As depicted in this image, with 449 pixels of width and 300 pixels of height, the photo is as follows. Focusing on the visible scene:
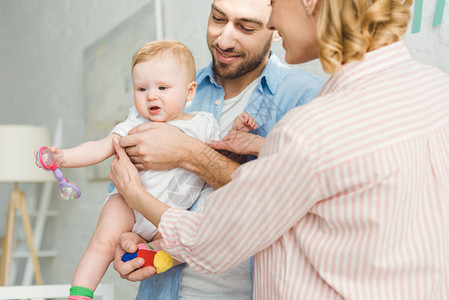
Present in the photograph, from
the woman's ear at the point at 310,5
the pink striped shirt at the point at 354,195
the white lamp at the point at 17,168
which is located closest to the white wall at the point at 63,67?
the white lamp at the point at 17,168

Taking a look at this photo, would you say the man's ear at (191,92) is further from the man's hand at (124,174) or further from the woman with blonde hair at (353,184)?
the woman with blonde hair at (353,184)

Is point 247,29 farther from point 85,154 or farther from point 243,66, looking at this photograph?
point 85,154

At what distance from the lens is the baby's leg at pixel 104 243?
1313 mm

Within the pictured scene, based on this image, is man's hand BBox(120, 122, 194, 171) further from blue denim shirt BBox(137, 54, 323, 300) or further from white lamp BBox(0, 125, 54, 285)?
white lamp BBox(0, 125, 54, 285)

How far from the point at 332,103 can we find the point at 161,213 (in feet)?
1.65

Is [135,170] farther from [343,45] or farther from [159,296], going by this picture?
[343,45]

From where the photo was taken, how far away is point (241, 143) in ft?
4.36

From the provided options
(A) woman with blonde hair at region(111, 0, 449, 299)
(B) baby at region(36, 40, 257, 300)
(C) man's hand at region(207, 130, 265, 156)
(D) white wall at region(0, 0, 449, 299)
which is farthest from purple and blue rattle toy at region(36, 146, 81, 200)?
(D) white wall at region(0, 0, 449, 299)

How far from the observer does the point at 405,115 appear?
0.80 m

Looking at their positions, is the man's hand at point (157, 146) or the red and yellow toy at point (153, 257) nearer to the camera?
the red and yellow toy at point (153, 257)

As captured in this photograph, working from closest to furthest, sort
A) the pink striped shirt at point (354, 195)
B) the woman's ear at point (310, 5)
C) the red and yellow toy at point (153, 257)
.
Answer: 1. the pink striped shirt at point (354, 195)
2. the woman's ear at point (310, 5)
3. the red and yellow toy at point (153, 257)

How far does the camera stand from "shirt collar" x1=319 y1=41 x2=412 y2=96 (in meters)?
0.86

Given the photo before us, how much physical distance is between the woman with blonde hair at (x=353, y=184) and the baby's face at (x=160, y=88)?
23.7 inches

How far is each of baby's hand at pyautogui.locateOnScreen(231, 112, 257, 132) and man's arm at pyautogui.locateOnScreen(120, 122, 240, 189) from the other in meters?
0.10
